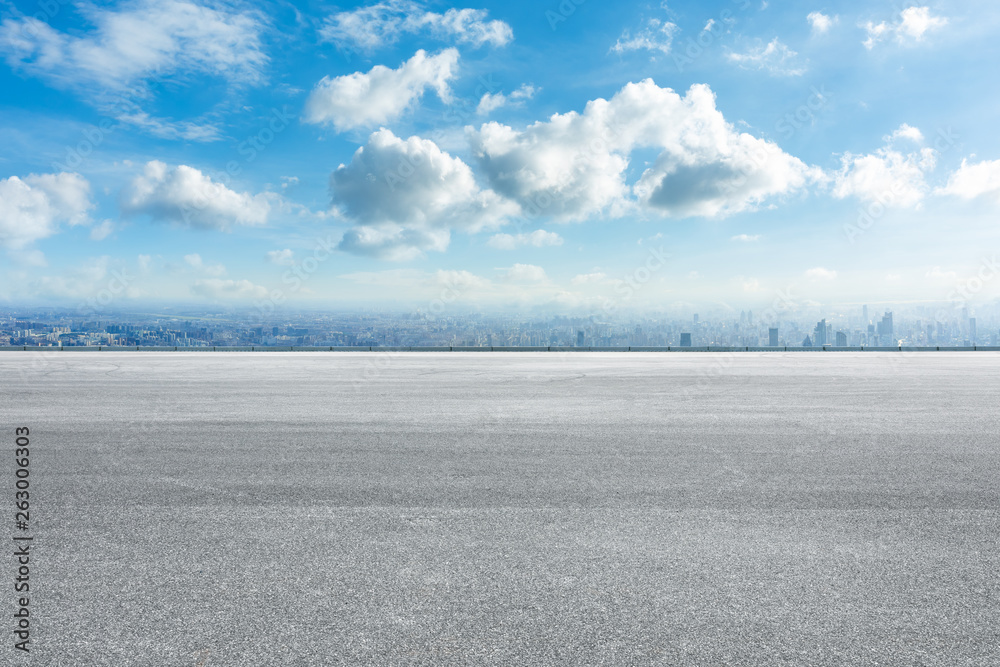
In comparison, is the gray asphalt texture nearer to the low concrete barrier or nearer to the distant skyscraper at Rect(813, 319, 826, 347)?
the low concrete barrier

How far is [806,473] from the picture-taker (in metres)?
6.32

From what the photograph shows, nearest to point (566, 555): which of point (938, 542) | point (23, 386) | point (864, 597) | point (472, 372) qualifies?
point (864, 597)

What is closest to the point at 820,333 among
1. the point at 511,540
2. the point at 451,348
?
the point at 451,348

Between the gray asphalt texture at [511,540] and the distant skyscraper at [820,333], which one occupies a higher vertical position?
the distant skyscraper at [820,333]

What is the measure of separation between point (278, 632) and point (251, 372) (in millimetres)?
18236

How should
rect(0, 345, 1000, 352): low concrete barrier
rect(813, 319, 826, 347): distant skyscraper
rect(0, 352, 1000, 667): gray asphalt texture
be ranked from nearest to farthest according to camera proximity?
rect(0, 352, 1000, 667): gray asphalt texture
rect(0, 345, 1000, 352): low concrete barrier
rect(813, 319, 826, 347): distant skyscraper

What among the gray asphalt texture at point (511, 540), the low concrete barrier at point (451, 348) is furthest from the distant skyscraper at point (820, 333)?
the gray asphalt texture at point (511, 540)

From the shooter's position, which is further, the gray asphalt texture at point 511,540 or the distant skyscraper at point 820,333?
the distant skyscraper at point 820,333

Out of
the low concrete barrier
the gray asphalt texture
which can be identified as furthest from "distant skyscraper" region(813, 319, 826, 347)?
the gray asphalt texture

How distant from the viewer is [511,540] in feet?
14.4

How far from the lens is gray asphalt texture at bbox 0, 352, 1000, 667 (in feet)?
10.1

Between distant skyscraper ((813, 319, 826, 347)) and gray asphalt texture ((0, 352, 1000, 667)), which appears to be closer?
gray asphalt texture ((0, 352, 1000, 667))

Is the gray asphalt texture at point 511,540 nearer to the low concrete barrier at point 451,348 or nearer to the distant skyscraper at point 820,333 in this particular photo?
the low concrete barrier at point 451,348

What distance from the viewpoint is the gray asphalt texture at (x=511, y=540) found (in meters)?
3.07
